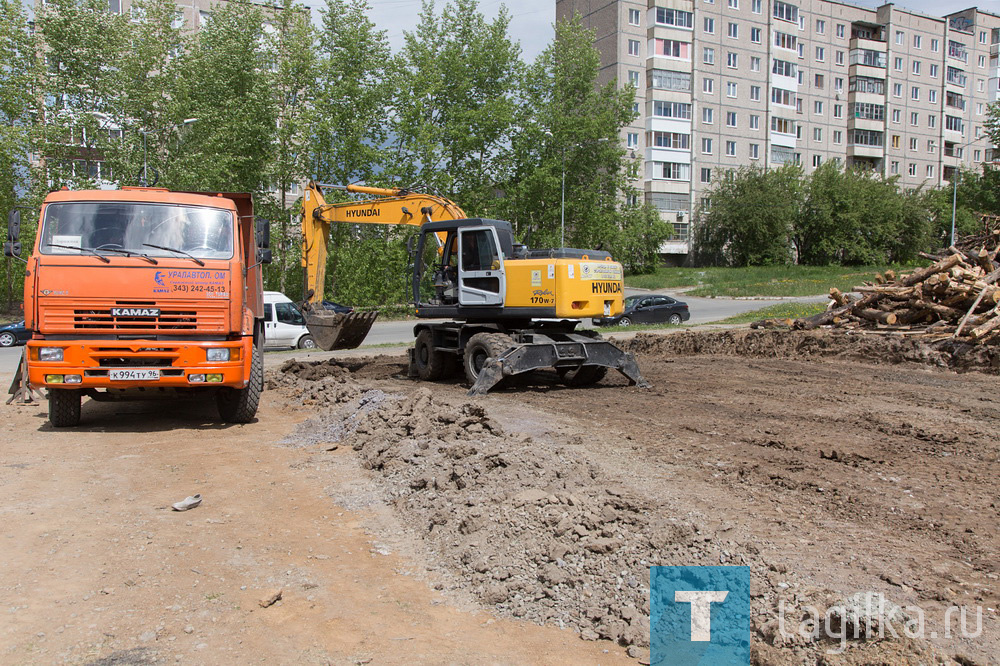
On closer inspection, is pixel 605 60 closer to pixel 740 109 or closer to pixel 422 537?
pixel 740 109

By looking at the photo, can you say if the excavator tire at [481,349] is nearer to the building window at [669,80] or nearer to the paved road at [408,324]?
the paved road at [408,324]

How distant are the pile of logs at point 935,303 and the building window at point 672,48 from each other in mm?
48068

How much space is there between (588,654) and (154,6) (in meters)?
40.0

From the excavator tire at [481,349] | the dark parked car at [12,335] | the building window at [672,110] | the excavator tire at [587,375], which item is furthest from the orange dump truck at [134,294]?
the building window at [672,110]

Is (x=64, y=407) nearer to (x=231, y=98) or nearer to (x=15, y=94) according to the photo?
(x=231, y=98)

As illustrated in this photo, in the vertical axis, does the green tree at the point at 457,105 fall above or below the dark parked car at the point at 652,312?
above

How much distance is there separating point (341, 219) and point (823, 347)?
412 inches

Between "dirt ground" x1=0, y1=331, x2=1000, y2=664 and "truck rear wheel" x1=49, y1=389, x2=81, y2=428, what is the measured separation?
26 centimetres

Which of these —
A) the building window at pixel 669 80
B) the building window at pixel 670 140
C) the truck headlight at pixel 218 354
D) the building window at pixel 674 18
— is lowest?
the truck headlight at pixel 218 354

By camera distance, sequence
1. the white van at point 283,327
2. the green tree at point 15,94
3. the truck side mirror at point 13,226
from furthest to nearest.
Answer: the green tree at point 15,94
the white van at point 283,327
the truck side mirror at point 13,226

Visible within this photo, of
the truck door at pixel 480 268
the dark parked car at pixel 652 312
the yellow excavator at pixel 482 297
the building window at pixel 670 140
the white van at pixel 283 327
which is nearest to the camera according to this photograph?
the yellow excavator at pixel 482 297

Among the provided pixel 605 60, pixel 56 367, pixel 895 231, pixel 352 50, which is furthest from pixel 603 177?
pixel 56 367

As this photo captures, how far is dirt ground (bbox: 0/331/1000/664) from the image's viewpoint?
421cm

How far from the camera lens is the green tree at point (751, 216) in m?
62.4
